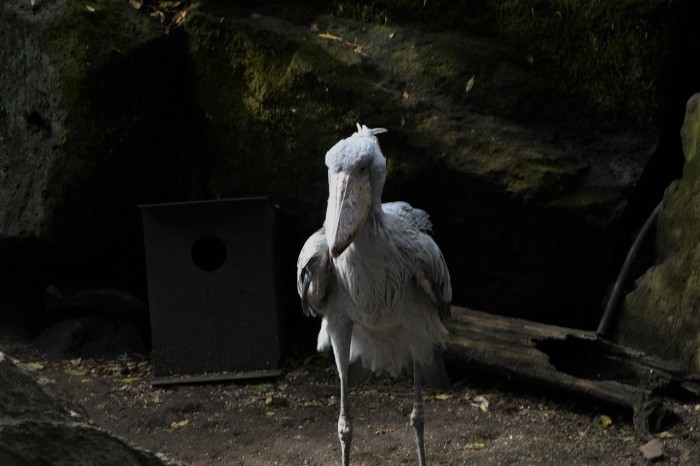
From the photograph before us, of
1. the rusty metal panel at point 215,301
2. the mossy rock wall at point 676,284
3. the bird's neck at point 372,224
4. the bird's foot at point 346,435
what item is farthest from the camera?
the rusty metal panel at point 215,301

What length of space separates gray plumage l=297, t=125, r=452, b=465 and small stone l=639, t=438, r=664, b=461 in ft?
3.78

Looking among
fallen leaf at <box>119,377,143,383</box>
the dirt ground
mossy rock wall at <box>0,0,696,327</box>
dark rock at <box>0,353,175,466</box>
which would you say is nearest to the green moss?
mossy rock wall at <box>0,0,696,327</box>

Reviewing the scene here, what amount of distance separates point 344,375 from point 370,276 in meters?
0.65

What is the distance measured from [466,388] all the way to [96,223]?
281cm

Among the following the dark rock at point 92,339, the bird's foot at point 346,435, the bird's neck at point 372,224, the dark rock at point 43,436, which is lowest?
the bird's foot at point 346,435

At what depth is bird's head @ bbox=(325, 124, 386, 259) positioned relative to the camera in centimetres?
442

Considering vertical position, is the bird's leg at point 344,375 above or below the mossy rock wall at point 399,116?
below

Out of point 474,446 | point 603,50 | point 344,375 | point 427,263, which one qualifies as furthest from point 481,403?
point 603,50

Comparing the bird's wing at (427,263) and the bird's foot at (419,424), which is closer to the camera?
the bird's wing at (427,263)

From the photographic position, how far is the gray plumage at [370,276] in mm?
4520

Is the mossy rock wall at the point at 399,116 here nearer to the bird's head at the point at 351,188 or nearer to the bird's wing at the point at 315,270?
the bird's wing at the point at 315,270

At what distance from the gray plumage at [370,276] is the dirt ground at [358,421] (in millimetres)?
501

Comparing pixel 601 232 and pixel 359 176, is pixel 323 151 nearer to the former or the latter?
pixel 601 232

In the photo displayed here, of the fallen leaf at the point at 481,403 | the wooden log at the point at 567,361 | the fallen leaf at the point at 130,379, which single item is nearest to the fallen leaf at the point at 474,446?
the fallen leaf at the point at 481,403
